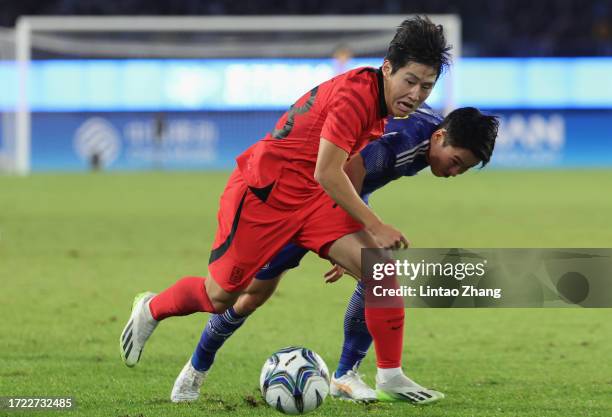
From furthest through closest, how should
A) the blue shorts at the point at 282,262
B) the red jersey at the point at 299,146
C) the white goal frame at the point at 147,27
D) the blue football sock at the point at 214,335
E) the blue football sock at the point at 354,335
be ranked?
the white goal frame at the point at 147,27
the blue football sock at the point at 354,335
the blue football sock at the point at 214,335
the blue shorts at the point at 282,262
the red jersey at the point at 299,146

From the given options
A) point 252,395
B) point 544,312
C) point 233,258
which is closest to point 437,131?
point 233,258

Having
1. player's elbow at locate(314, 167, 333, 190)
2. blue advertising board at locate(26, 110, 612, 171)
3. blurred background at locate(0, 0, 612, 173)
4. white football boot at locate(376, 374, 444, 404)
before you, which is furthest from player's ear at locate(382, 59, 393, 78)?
blue advertising board at locate(26, 110, 612, 171)

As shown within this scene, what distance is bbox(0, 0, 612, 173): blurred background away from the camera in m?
23.0

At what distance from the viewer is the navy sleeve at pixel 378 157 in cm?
495

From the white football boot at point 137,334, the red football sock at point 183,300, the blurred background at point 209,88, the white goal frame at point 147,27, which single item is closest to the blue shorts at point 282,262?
the red football sock at point 183,300

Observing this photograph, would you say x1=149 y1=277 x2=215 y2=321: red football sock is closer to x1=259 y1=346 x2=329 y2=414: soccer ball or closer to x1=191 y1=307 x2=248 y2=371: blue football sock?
x1=191 y1=307 x2=248 y2=371: blue football sock

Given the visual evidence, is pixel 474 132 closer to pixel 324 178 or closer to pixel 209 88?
pixel 324 178

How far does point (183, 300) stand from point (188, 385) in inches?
16.1

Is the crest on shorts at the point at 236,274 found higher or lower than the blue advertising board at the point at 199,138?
higher

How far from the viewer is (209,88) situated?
2355cm

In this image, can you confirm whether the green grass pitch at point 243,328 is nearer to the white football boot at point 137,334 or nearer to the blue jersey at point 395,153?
the white football boot at point 137,334

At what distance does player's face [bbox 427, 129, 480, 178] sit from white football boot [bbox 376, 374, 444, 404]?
0.87 m

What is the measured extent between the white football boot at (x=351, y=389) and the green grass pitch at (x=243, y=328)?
8 cm

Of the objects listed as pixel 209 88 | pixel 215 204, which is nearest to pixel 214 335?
pixel 215 204
